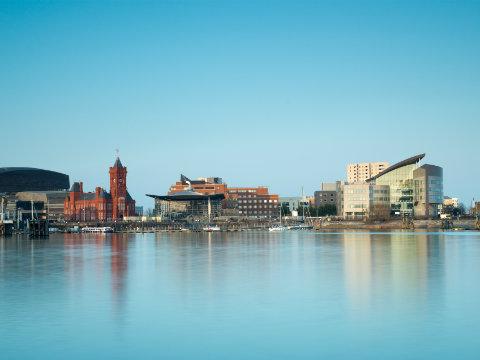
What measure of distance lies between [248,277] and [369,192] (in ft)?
431

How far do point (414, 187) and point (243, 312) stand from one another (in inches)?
5658

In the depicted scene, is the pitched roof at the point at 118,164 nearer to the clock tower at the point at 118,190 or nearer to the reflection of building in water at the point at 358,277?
the clock tower at the point at 118,190

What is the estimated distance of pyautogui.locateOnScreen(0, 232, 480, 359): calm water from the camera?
63.9 ft

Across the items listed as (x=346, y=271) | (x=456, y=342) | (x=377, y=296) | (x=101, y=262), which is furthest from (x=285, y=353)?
(x=101, y=262)

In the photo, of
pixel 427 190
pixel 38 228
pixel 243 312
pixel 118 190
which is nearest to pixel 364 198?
pixel 427 190

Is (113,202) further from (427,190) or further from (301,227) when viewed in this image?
(427,190)

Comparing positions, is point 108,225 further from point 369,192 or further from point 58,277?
point 58,277

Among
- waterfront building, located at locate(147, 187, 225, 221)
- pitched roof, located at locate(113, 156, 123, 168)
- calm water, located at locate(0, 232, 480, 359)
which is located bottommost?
calm water, located at locate(0, 232, 480, 359)

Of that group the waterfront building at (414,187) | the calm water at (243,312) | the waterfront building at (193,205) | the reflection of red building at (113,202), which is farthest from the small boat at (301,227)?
the calm water at (243,312)

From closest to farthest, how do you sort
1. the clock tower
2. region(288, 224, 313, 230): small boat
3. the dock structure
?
the dock structure → region(288, 224, 313, 230): small boat → the clock tower

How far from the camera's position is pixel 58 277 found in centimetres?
3891

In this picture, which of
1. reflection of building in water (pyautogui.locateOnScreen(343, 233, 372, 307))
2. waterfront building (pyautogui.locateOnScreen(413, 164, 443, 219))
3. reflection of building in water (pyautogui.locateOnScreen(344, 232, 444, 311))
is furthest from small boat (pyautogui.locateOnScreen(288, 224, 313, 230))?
reflection of building in water (pyautogui.locateOnScreen(343, 233, 372, 307))

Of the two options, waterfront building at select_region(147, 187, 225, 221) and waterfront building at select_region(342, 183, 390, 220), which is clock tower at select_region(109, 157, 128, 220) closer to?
waterfront building at select_region(147, 187, 225, 221)

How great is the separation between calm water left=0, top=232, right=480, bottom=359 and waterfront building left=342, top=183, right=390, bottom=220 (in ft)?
404
